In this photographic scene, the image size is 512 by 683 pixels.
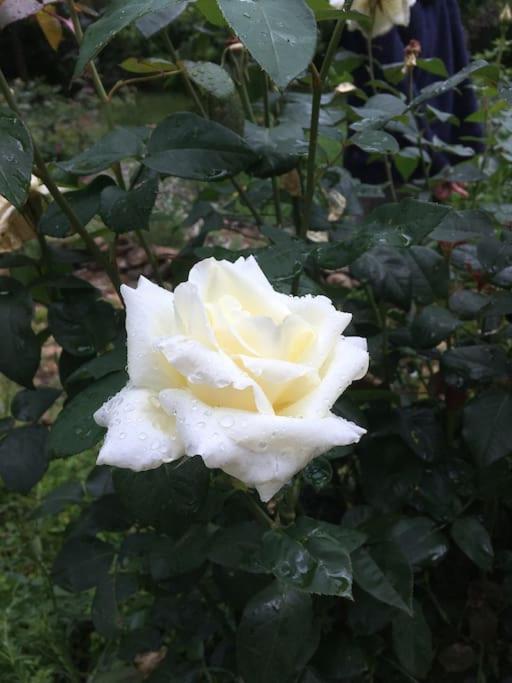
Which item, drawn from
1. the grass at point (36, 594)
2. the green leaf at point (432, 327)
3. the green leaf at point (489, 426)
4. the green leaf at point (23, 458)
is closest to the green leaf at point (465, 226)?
the green leaf at point (432, 327)

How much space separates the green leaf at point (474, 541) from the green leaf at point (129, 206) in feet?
2.23

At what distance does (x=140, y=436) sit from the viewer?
559mm

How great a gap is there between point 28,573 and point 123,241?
264cm

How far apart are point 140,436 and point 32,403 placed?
727mm

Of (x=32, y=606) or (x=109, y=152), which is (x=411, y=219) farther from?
(x=32, y=606)

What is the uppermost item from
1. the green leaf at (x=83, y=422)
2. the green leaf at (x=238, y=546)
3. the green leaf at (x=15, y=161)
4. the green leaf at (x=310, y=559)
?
the green leaf at (x=15, y=161)

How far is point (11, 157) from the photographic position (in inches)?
29.1

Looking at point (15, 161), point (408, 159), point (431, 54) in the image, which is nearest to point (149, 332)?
point (15, 161)

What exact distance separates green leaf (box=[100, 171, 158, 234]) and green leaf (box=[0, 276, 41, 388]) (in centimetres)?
19

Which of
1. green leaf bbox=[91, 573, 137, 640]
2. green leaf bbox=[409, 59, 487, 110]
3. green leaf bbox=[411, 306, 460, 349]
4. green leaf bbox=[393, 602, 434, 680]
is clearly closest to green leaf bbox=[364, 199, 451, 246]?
green leaf bbox=[409, 59, 487, 110]

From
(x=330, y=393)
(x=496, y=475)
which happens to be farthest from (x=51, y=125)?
(x=330, y=393)

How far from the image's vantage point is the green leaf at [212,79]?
3.10 feet

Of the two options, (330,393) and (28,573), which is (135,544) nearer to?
(330,393)

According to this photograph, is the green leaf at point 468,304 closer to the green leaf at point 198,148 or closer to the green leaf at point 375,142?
the green leaf at point 375,142
